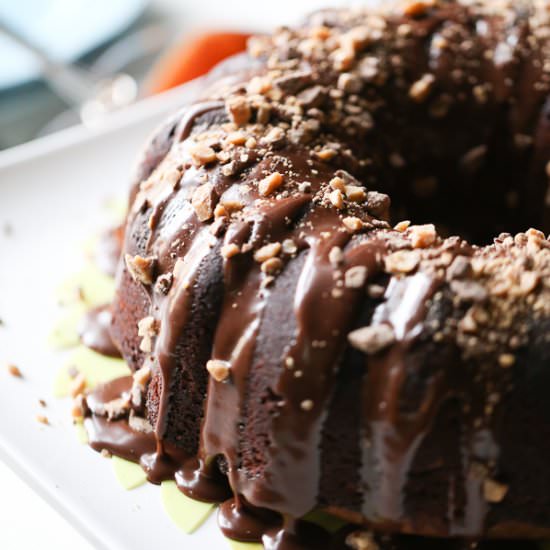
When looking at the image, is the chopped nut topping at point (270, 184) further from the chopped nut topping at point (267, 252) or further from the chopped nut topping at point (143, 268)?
the chopped nut topping at point (143, 268)

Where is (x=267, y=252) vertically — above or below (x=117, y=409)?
above

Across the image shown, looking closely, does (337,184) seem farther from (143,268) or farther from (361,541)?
(361,541)

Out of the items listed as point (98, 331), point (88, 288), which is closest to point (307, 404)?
point (98, 331)

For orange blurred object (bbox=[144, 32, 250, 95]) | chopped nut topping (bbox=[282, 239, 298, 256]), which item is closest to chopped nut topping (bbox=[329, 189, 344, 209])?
chopped nut topping (bbox=[282, 239, 298, 256])

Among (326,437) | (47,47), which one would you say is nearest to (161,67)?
(47,47)

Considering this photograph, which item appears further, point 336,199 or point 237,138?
point 237,138

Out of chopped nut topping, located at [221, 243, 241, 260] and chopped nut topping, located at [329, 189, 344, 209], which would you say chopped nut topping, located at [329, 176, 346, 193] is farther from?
chopped nut topping, located at [221, 243, 241, 260]

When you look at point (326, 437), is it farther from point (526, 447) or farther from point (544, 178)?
point (544, 178)

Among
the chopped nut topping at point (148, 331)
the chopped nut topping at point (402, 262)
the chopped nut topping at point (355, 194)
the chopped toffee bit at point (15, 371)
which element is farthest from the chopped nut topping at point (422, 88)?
the chopped toffee bit at point (15, 371)
